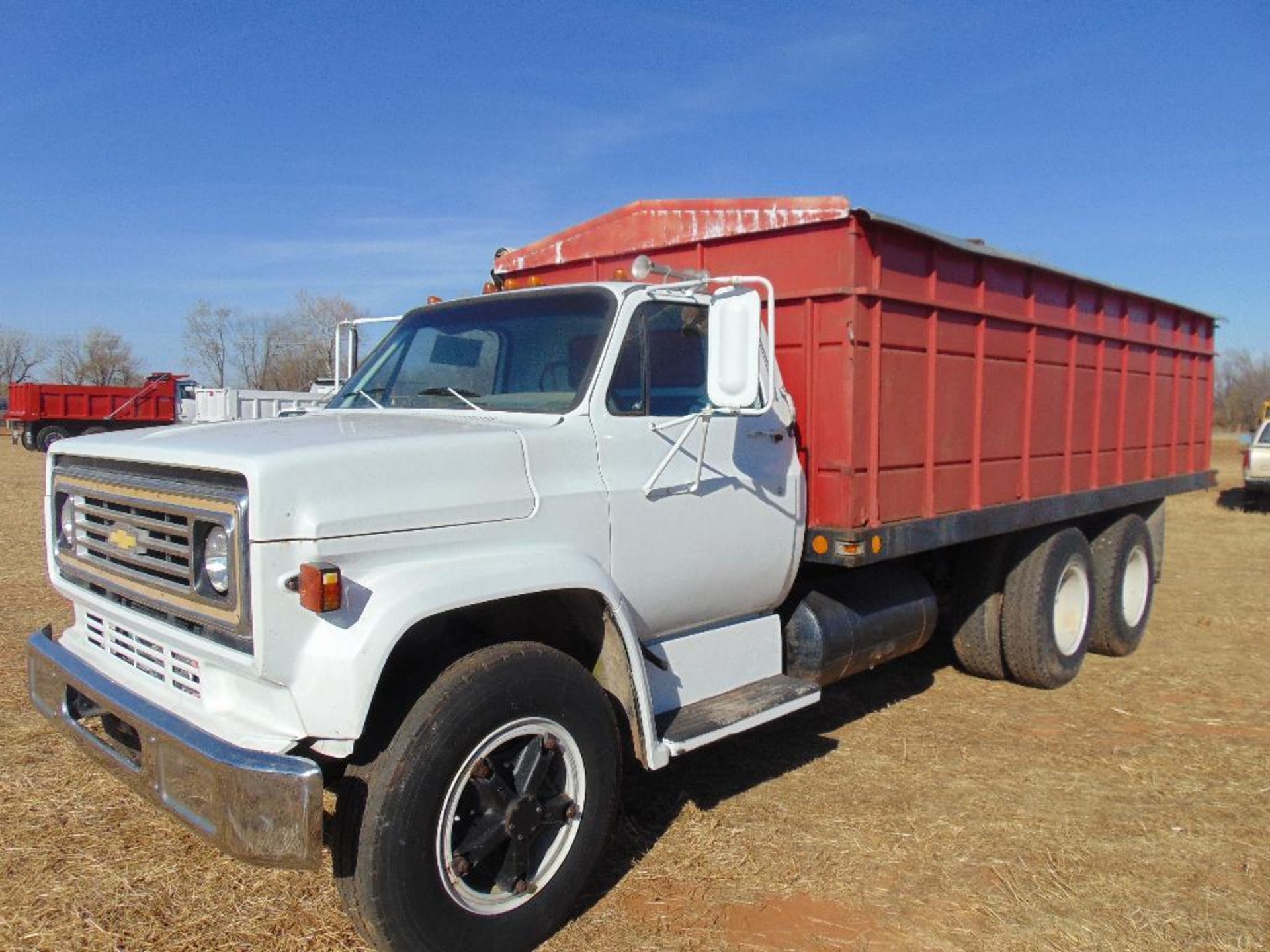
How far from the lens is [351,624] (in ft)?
9.21

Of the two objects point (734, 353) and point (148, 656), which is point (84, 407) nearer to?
point (148, 656)

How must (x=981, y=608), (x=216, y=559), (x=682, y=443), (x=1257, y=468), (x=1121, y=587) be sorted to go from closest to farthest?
(x=216, y=559) → (x=682, y=443) → (x=981, y=608) → (x=1121, y=587) → (x=1257, y=468)

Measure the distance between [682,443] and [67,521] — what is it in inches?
90.0

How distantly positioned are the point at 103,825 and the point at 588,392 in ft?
8.51

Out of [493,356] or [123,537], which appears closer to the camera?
[123,537]

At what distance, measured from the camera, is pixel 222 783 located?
8.89 feet

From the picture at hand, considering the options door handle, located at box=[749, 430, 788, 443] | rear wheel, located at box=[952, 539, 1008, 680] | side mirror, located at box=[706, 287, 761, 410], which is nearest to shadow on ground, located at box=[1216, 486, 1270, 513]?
rear wheel, located at box=[952, 539, 1008, 680]

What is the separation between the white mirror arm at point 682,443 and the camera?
3684 mm

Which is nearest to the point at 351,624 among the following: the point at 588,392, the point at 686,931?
the point at 588,392

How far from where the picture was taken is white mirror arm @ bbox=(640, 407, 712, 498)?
12.1 ft

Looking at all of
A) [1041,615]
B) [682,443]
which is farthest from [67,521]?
[1041,615]

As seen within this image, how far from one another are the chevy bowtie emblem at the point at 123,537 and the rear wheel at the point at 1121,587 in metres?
6.08

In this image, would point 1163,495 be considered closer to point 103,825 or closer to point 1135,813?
point 1135,813

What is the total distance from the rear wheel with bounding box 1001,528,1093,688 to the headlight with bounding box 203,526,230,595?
16.0 ft
